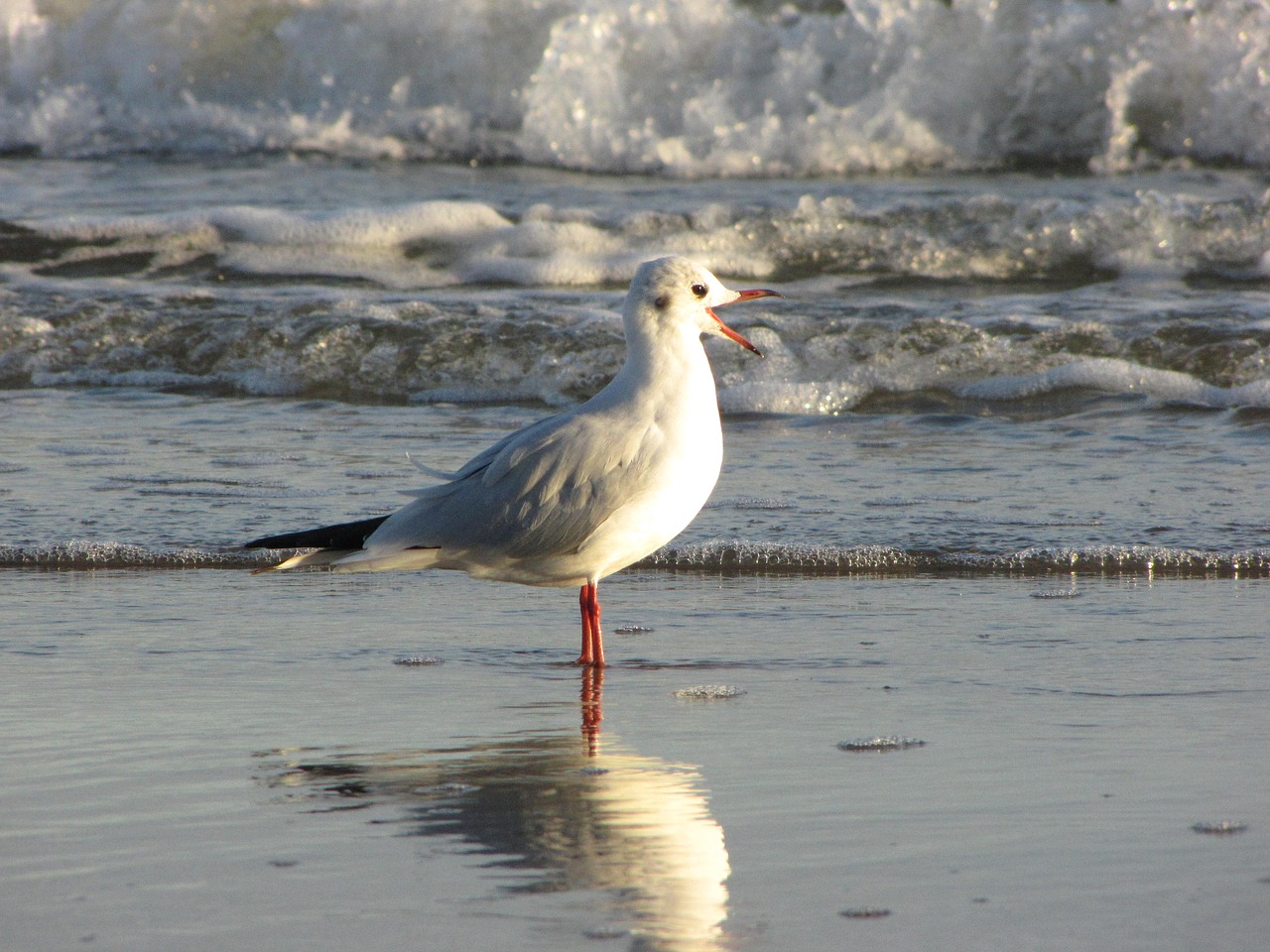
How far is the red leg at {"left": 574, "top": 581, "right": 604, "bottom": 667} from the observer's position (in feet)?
11.9

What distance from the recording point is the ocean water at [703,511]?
2.41 meters

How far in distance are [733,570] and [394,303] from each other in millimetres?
4109

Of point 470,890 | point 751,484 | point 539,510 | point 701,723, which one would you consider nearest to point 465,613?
point 539,510

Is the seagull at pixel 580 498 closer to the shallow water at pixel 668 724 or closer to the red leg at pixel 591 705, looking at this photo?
the red leg at pixel 591 705

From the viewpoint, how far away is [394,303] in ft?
27.0

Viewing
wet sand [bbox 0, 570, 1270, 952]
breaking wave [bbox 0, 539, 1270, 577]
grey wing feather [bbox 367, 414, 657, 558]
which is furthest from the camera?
breaking wave [bbox 0, 539, 1270, 577]

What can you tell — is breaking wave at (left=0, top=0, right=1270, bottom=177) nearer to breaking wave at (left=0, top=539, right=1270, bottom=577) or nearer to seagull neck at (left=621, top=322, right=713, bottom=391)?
breaking wave at (left=0, top=539, right=1270, bottom=577)

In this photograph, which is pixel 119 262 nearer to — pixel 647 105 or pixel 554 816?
pixel 647 105

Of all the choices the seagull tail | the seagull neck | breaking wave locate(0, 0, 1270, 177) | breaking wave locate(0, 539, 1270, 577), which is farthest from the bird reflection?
breaking wave locate(0, 0, 1270, 177)

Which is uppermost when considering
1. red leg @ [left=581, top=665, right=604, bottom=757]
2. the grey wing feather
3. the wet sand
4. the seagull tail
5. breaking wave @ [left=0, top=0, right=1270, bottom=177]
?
breaking wave @ [left=0, top=0, right=1270, bottom=177]

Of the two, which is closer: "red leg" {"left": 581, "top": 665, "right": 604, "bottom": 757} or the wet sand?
the wet sand

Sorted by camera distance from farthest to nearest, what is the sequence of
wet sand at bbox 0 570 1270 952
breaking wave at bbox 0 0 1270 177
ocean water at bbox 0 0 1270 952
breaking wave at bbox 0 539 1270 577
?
breaking wave at bbox 0 0 1270 177 → breaking wave at bbox 0 539 1270 577 → ocean water at bbox 0 0 1270 952 → wet sand at bbox 0 570 1270 952

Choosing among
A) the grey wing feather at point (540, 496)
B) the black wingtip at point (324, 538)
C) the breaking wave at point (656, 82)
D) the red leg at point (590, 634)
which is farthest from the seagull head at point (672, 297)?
the breaking wave at point (656, 82)

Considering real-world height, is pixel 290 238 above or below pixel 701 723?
above
